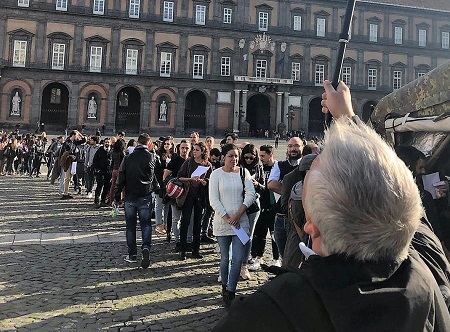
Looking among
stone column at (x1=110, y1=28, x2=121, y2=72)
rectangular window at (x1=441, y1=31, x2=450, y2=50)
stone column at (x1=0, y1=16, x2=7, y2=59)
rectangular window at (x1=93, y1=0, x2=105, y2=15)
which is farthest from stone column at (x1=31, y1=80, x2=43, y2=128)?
rectangular window at (x1=441, y1=31, x2=450, y2=50)

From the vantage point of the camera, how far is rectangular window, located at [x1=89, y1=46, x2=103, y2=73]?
1523 inches

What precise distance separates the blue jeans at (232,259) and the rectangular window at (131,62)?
3714 cm

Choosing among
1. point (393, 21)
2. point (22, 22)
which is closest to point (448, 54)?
point (393, 21)

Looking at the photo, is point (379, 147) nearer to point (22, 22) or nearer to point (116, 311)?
point (116, 311)

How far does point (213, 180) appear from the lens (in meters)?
5.00

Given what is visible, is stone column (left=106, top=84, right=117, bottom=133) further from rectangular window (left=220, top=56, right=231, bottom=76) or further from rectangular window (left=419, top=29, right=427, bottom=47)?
rectangular window (left=419, top=29, right=427, bottom=47)

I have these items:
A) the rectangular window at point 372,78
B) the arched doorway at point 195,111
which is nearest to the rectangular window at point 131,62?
the arched doorway at point 195,111

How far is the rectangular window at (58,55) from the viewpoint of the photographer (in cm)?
3788

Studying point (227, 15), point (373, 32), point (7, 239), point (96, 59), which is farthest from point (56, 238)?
point (373, 32)

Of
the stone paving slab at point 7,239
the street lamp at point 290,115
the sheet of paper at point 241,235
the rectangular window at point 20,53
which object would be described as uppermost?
the rectangular window at point 20,53

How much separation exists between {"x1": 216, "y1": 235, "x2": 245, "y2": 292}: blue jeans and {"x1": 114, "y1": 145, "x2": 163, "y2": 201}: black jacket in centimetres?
192

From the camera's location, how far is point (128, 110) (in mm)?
42000

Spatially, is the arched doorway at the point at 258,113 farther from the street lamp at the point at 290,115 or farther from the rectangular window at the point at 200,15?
the rectangular window at the point at 200,15

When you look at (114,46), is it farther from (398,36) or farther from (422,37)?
(422,37)
